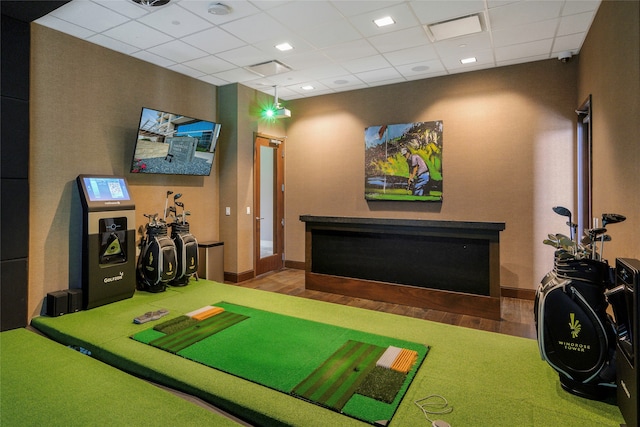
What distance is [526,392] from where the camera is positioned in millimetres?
2455

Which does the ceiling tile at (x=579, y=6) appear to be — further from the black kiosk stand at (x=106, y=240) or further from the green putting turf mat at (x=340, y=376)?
the black kiosk stand at (x=106, y=240)

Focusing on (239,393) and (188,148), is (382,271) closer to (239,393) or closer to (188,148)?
(239,393)

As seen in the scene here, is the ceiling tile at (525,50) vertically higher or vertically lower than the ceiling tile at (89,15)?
higher

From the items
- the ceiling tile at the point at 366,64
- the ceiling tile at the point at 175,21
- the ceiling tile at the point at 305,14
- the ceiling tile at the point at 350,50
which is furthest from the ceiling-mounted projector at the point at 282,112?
the ceiling tile at the point at 175,21

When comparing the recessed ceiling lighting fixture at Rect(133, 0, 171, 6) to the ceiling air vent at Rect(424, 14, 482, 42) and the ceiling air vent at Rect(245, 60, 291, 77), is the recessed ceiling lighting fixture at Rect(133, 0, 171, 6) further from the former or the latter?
the ceiling air vent at Rect(424, 14, 482, 42)

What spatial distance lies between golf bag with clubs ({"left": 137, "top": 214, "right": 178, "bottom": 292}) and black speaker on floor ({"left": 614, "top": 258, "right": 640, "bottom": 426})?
15.4 feet

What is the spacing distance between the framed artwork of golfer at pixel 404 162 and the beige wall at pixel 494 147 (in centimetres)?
13

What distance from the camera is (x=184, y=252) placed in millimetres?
5156

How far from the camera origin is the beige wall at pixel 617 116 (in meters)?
2.70

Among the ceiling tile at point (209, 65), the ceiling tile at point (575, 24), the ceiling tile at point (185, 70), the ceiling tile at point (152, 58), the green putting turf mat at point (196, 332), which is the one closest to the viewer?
the green putting turf mat at point (196, 332)

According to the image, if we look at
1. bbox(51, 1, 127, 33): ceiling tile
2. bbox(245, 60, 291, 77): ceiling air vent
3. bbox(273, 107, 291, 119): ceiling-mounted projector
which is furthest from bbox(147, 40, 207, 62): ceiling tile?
bbox(273, 107, 291, 119): ceiling-mounted projector

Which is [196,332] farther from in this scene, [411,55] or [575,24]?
[575,24]

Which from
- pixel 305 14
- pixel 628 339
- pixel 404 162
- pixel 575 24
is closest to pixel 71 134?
pixel 305 14

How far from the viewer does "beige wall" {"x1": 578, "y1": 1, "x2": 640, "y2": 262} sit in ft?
8.87
